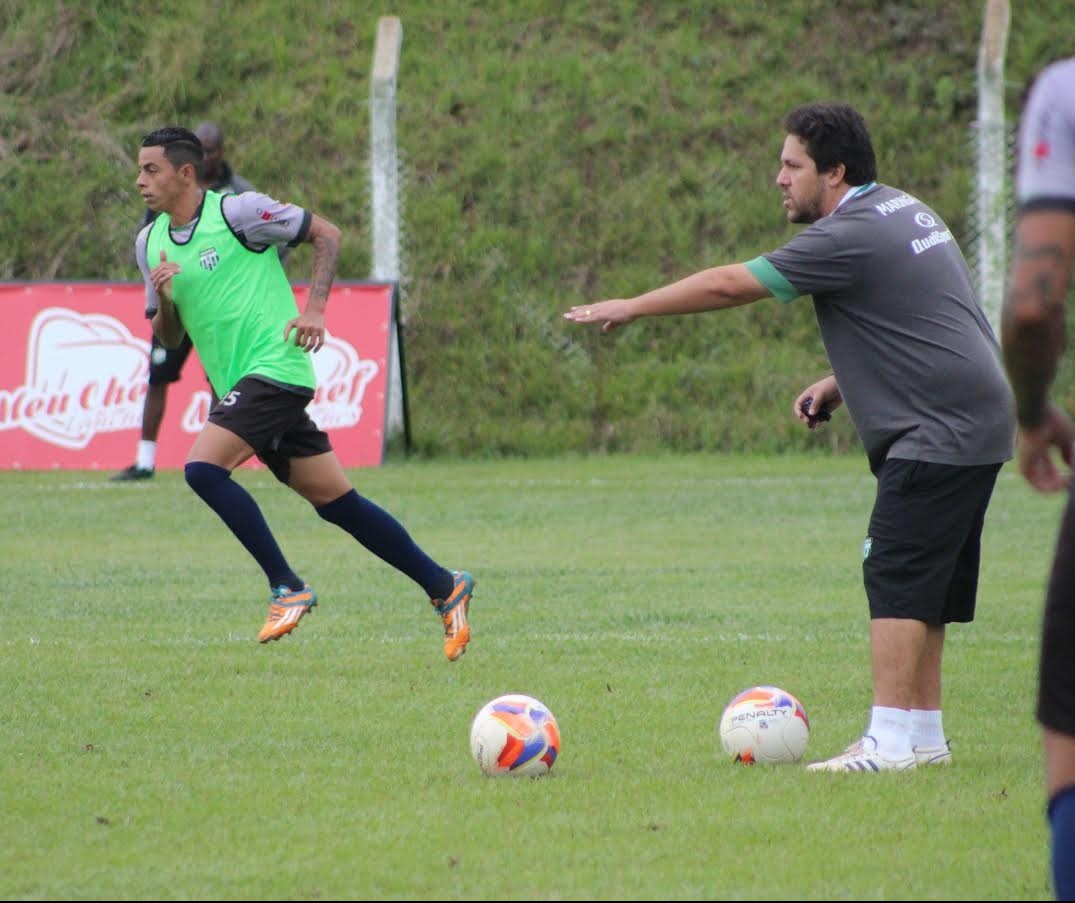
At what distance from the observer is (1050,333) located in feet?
9.71

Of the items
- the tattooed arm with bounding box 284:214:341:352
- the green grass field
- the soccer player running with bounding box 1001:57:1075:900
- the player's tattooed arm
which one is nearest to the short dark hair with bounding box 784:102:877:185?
the green grass field

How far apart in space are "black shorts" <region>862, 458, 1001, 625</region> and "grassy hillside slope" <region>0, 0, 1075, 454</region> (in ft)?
39.4

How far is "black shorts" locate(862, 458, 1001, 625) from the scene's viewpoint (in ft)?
17.6

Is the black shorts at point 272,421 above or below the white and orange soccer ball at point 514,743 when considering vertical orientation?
above

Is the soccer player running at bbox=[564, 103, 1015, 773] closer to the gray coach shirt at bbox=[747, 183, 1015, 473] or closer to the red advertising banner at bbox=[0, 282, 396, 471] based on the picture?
the gray coach shirt at bbox=[747, 183, 1015, 473]

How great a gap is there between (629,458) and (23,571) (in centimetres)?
797

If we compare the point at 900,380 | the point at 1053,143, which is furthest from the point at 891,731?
the point at 1053,143

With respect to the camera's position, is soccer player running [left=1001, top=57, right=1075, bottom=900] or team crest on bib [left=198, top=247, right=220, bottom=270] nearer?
soccer player running [left=1001, top=57, right=1075, bottom=900]

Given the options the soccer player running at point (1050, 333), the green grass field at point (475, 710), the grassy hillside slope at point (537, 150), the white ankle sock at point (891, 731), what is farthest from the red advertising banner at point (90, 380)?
the soccer player running at point (1050, 333)

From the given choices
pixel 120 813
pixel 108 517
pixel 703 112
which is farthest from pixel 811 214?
pixel 703 112

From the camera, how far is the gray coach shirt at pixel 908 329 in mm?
5328

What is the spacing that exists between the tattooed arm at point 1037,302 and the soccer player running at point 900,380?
225cm

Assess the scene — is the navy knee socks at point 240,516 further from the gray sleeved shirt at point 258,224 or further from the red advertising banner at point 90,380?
the red advertising banner at point 90,380

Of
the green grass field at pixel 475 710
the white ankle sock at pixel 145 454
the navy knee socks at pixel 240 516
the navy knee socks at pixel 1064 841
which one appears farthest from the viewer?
the white ankle sock at pixel 145 454
